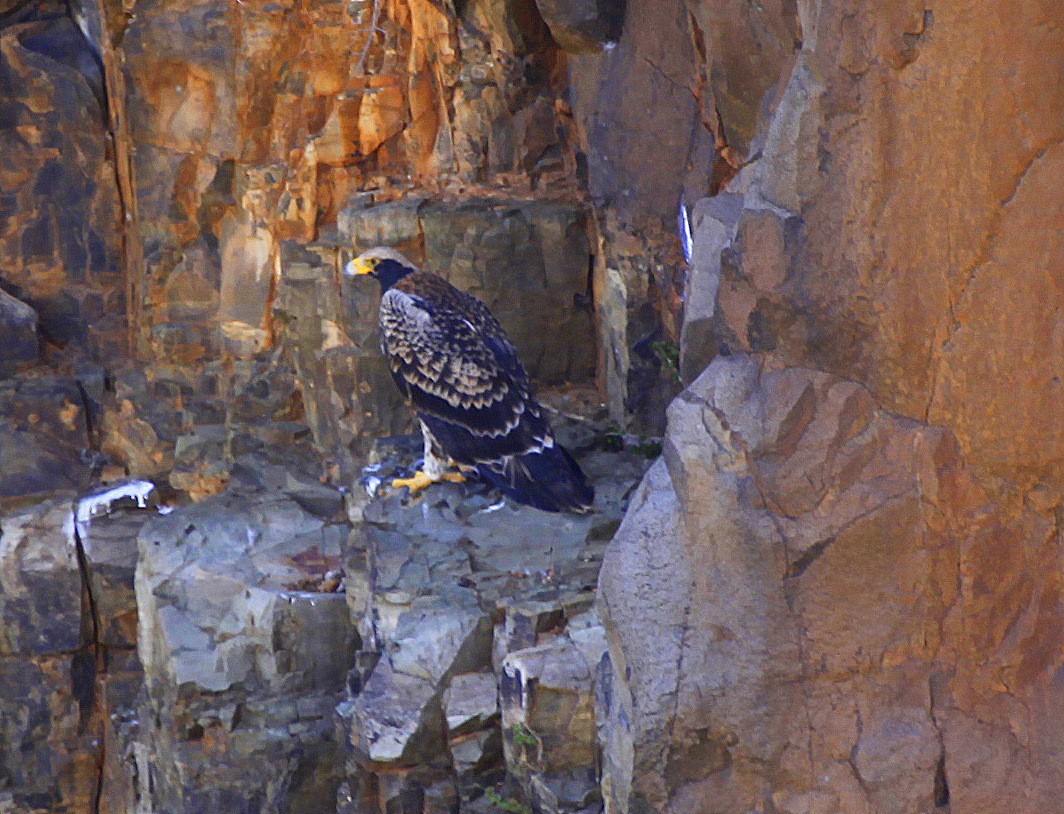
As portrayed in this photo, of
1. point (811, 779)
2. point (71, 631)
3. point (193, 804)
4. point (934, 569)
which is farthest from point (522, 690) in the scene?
point (71, 631)

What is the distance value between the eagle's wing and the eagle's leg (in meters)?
0.12

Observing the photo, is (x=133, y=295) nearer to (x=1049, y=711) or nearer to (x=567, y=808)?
(x=567, y=808)

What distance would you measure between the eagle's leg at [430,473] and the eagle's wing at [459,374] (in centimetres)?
12

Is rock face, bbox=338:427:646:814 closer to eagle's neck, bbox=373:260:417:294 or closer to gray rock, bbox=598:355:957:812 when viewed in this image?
eagle's neck, bbox=373:260:417:294

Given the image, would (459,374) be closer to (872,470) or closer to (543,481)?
(543,481)

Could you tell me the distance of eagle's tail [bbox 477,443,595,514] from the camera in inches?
217

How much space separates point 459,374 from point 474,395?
10 centimetres

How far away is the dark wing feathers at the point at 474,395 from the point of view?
18.0 feet

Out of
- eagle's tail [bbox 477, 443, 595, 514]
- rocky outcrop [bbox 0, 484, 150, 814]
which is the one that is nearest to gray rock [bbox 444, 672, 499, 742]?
eagle's tail [bbox 477, 443, 595, 514]

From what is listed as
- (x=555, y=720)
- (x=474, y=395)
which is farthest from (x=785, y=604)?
(x=474, y=395)

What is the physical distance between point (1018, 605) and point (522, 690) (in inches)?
80.5

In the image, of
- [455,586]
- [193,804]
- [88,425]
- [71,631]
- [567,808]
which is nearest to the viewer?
[567,808]

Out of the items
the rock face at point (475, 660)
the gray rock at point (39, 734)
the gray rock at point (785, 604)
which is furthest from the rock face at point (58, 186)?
the gray rock at point (785, 604)

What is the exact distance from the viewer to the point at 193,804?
6523 mm
